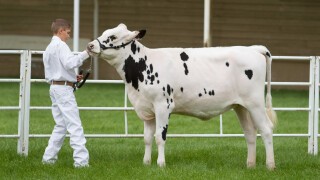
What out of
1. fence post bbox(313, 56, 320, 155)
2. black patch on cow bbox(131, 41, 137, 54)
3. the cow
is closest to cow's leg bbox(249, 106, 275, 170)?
the cow

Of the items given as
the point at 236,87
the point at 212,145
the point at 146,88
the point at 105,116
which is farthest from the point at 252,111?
the point at 105,116

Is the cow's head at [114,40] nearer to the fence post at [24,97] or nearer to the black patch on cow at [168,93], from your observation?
the black patch on cow at [168,93]

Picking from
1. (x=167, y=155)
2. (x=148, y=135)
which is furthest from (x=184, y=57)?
(x=167, y=155)

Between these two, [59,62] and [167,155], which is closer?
[59,62]

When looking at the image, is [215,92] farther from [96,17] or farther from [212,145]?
[96,17]

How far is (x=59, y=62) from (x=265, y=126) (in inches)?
89.8

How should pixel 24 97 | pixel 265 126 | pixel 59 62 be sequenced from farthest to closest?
pixel 24 97 < pixel 265 126 < pixel 59 62

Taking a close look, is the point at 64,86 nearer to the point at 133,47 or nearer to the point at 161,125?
the point at 133,47

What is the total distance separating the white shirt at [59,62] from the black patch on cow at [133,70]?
1.69ft

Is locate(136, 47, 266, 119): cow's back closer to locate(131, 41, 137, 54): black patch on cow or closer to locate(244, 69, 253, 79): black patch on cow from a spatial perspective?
locate(244, 69, 253, 79): black patch on cow

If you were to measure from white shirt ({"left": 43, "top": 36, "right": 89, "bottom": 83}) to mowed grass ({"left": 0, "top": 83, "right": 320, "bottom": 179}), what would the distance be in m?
0.95

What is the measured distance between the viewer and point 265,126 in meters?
9.68

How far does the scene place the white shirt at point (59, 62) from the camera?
9.34m

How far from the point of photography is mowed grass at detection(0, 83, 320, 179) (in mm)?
9148
